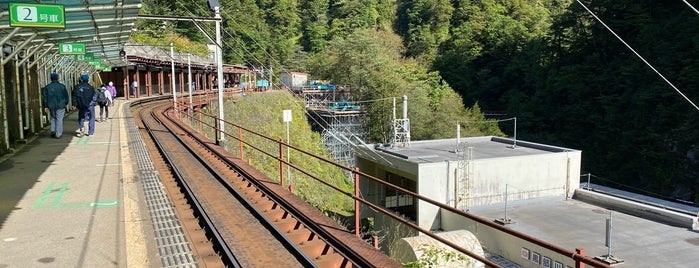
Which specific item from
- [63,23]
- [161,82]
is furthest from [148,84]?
[63,23]

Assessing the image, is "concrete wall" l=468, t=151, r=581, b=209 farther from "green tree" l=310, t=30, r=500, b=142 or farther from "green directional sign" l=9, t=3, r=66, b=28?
"green tree" l=310, t=30, r=500, b=142

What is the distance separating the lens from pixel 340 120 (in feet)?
200

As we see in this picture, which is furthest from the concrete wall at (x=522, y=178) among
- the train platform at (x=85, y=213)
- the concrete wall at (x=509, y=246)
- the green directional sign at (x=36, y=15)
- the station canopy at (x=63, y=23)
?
the green directional sign at (x=36, y=15)

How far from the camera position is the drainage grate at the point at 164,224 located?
17.0 ft

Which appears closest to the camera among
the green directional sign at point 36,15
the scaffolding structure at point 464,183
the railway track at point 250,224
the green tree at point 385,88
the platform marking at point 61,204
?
the railway track at point 250,224

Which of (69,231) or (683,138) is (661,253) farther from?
(683,138)

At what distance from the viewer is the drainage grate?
204 inches

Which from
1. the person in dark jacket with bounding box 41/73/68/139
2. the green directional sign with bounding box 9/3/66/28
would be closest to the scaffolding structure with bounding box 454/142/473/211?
the person in dark jacket with bounding box 41/73/68/139

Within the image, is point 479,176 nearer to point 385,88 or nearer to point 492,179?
point 492,179

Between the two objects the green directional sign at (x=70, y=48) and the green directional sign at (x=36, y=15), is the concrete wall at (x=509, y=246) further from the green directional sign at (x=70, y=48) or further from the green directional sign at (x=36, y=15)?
the green directional sign at (x=70, y=48)

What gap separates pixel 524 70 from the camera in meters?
73.9

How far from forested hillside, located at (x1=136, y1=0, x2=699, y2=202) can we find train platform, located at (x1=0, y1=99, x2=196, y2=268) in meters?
8.29

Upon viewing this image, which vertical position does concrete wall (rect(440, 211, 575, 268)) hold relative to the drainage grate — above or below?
below

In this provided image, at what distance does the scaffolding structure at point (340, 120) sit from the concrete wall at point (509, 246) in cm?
2432
